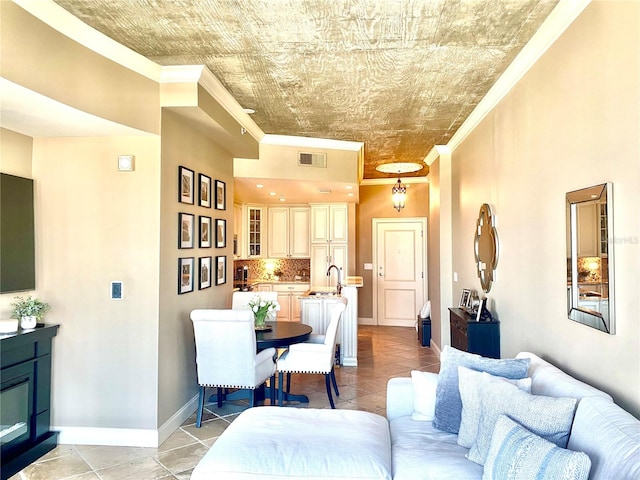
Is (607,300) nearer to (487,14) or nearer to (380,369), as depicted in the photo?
(487,14)

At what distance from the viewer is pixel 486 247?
389cm

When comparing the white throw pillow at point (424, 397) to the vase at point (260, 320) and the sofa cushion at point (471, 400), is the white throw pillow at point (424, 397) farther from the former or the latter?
the vase at point (260, 320)

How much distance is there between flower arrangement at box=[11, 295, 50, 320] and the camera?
3014 mm

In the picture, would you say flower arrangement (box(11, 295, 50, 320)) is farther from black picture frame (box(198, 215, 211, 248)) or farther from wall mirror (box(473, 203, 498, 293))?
wall mirror (box(473, 203, 498, 293))

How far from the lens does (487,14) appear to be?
243 cm

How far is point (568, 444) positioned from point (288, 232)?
256 inches

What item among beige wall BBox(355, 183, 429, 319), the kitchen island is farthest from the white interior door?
the kitchen island

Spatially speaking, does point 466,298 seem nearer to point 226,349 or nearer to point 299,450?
point 226,349

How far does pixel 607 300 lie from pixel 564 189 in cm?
73

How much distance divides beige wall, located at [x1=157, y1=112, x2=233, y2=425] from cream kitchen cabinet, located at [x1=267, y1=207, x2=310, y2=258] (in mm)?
3679

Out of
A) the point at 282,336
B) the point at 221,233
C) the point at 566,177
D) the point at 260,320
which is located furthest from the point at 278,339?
the point at 566,177

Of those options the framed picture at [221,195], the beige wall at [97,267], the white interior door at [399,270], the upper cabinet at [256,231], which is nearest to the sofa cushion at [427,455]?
the beige wall at [97,267]

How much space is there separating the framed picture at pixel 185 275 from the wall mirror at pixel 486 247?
2.66 m

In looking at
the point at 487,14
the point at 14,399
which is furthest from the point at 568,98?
the point at 14,399
